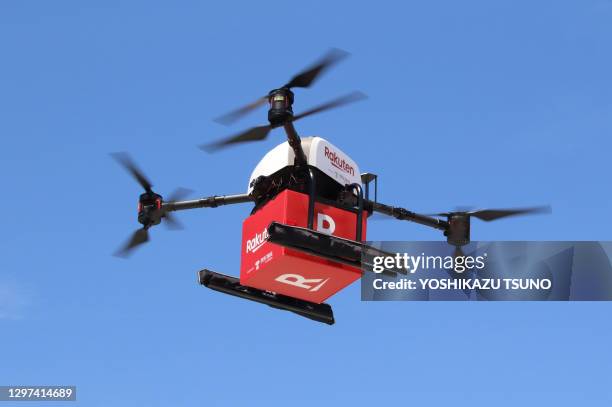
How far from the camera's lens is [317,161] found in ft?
83.8

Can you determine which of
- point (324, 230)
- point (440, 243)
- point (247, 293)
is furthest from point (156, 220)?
point (440, 243)

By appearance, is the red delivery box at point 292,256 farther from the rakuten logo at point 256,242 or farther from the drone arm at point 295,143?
the drone arm at point 295,143

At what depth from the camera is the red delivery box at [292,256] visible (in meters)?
24.9

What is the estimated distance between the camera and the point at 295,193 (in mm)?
25062

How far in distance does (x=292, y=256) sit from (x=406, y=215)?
359 cm

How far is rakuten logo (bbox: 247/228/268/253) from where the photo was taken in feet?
82.6

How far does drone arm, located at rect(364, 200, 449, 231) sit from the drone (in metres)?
0.02

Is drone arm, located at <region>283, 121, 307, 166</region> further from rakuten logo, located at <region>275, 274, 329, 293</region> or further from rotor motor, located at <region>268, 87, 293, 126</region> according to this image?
rakuten logo, located at <region>275, 274, 329, 293</region>

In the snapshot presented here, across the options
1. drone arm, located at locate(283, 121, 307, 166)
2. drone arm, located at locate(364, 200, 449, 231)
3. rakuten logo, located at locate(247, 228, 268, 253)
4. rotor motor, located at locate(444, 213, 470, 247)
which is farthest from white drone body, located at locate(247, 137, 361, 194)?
rotor motor, located at locate(444, 213, 470, 247)

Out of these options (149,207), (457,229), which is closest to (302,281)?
(457,229)

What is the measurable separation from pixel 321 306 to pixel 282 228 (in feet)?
10.9

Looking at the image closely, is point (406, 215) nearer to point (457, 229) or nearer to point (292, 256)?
point (457, 229)

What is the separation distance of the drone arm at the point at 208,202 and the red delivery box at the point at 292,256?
853 millimetres

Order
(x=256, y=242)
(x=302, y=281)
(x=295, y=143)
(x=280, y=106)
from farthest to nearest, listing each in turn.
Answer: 1. (x=302, y=281)
2. (x=256, y=242)
3. (x=295, y=143)
4. (x=280, y=106)
